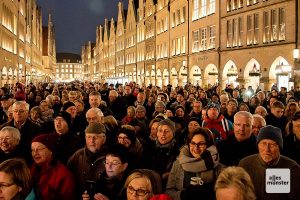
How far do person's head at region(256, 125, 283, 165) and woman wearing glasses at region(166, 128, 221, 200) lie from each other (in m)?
0.55

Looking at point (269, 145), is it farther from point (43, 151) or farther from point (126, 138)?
point (43, 151)

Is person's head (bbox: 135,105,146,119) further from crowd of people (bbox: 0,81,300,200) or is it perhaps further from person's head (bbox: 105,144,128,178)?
person's head (bbox: 105,144,128,178)

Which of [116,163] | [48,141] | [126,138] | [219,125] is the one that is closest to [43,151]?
[48,141]

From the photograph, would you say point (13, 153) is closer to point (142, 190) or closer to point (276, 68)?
point (142, 190)

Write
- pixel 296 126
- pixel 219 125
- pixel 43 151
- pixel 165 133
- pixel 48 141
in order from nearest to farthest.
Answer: pixel 43 151 < pixel 48 141 < pixel 165 133 < pixel 296 126 < pixel 219 125

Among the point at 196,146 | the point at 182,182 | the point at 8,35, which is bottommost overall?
the point at 182,182

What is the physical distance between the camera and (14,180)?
15.3ft

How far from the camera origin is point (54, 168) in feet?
19.0

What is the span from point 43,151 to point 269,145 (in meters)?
2.73

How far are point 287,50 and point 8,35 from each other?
1217 inches

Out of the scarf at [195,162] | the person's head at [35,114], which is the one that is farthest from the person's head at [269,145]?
the person's head at [35,114]

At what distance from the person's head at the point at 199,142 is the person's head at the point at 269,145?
62 centimetres

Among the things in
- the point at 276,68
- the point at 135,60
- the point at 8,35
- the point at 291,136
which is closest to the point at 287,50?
the point at 276,68
